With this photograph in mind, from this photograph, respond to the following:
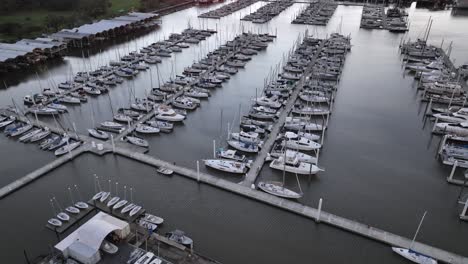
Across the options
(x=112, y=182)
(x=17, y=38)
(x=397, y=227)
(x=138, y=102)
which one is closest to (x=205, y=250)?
(x=112, y=182)

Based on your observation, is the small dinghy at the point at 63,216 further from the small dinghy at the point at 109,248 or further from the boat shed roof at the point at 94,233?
the small dinghy at the point at 109,248

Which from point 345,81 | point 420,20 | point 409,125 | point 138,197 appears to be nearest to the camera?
point 138,197

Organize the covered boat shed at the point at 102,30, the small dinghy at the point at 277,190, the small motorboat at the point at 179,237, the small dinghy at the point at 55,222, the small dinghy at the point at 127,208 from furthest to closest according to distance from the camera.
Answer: the covered boat shed at the point at 102,30
the small dinghy at the point at 277,190
the small dinghy at the point at 127,208
the small dinghy at the point at 55,222
the small motorboat at the point at 179,237

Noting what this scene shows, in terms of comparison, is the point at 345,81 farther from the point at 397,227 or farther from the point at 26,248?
the point at 26,248

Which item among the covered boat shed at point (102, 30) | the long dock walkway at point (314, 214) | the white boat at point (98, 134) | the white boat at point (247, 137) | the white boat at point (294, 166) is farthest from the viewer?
the covered boat shed at point (102, 30)

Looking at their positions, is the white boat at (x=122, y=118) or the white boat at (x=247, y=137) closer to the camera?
the white boat at (x=247, y=137)

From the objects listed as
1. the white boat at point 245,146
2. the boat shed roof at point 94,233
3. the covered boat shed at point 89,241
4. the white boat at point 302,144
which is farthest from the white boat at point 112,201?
the white boat at point 302,144

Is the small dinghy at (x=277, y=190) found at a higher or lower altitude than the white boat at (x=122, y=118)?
lower

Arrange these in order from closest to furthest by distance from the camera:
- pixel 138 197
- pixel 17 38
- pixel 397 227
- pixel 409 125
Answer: pixel 397 227
pixel 138 197
pixel 409 125
pixel 17 38
